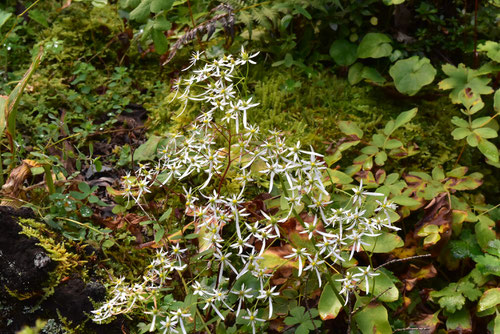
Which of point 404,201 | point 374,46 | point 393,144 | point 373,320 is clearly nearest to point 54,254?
point 373,320

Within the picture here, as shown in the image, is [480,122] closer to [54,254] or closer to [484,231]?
[484,231]

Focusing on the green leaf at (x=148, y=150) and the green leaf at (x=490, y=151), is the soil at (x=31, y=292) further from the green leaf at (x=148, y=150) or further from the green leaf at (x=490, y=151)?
the green leaf at (x=490, y=151)

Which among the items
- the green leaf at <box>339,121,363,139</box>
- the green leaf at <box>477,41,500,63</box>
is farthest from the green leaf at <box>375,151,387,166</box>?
the green leaf at <box>477,41,500,63</box>

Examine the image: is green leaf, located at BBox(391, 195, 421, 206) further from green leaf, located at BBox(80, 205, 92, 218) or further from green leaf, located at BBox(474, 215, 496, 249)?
green leaf, located at BBox(80, 205, 92, 218)

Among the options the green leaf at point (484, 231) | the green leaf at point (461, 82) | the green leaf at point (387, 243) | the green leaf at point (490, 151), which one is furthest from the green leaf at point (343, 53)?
the green leaf at point (387, 243)

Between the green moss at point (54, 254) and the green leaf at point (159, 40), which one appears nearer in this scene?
the green moss at point (54, 254)

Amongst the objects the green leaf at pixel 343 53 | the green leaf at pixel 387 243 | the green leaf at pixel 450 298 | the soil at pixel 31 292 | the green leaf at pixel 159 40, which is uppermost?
the green leaf at pixel 159 40
